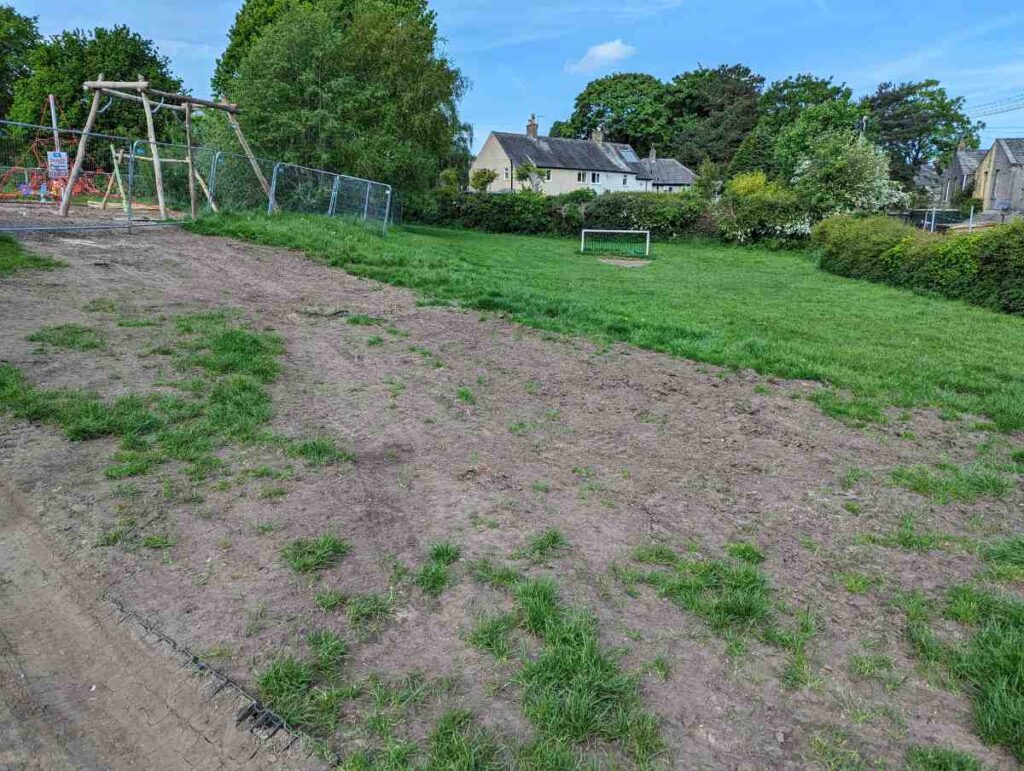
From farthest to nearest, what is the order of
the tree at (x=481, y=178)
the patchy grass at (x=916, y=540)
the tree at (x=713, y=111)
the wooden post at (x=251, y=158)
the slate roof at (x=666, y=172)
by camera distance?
the tree at (x=713, y=111), the slate roof at (x=666, y=172), the tree at (x=481, y=178), the wooden post at (x=251, y=158), the patchy grass at (x=916, y=540)

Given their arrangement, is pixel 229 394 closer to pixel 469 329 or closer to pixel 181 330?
pixel 181 330

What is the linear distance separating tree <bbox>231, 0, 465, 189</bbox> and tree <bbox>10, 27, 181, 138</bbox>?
46.9 ft

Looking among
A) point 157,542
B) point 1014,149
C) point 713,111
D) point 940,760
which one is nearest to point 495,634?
point 940,760

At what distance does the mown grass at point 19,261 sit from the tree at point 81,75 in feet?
98.2

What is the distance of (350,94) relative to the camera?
23.6 metres

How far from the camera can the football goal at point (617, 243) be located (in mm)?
23888

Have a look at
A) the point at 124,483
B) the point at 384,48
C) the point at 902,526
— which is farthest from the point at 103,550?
the point at 384,48

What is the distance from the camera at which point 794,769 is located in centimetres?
212

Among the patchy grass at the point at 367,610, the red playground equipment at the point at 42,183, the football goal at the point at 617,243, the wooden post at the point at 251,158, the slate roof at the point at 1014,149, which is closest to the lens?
the patchy grass at the point at 367,610

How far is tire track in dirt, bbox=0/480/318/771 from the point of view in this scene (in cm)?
204

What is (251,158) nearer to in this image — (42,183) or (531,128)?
(42,183)

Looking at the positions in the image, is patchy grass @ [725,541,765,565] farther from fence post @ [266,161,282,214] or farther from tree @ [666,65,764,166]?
tree @ [666,65,764,166]

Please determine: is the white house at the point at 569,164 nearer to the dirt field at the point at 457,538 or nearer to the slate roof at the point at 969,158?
the slate roof at the point at 969,158

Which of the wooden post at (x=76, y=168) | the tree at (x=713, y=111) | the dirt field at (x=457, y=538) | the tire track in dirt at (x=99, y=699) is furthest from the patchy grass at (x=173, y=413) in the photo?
the tree at (x=713, y=111)
